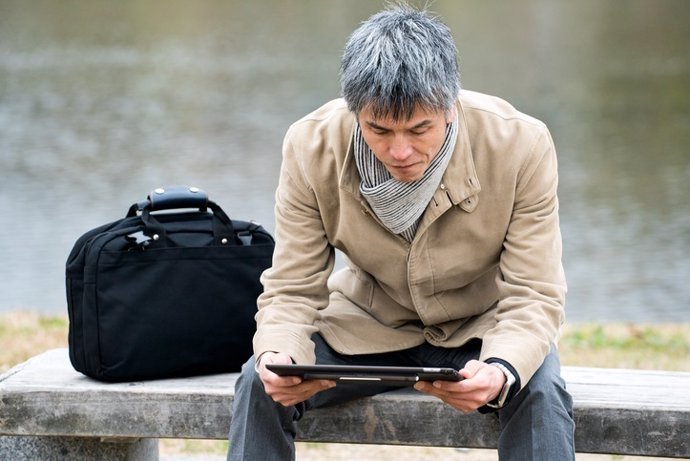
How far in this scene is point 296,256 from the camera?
9.70ft

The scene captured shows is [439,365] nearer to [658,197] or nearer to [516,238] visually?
[516,238]

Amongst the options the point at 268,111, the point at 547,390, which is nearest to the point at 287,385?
the point at 547,390

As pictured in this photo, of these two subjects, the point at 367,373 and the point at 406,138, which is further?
the point at 406,138

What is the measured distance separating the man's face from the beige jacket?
0.15 meters

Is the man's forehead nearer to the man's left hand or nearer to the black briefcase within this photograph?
the man's left hand

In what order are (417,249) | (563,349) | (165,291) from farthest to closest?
(563,349) < (165,291) < (417,249)

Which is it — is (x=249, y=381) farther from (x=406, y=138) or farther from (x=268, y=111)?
(x=268, y=111)

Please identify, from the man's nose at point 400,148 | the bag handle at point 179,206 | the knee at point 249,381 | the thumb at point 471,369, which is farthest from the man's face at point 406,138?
the bag handle at point 179,206

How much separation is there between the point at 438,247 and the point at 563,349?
3.02m

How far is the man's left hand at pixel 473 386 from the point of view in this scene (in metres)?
2.55

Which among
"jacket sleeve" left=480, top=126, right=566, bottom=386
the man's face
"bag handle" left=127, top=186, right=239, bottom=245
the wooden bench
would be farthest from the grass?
the man's face

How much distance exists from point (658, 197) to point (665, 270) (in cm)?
268

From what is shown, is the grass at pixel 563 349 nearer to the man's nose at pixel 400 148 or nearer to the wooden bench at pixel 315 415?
the wooden bench at pixel 315 415

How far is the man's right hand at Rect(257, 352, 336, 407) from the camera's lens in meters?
2.64
